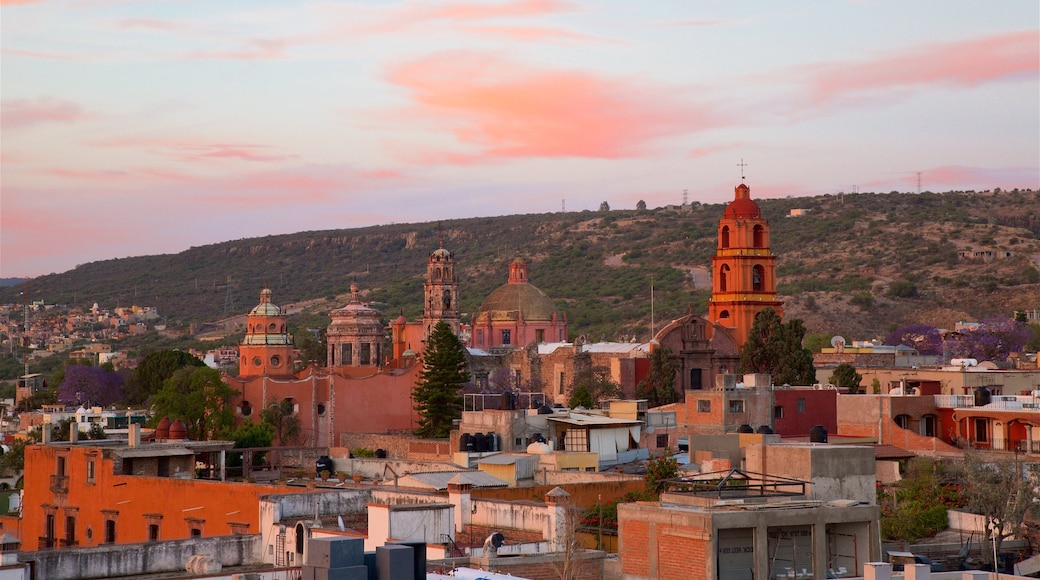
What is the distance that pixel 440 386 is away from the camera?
2490 inches

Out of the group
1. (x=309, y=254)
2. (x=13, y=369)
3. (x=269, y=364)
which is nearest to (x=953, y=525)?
(x=269, y=364)

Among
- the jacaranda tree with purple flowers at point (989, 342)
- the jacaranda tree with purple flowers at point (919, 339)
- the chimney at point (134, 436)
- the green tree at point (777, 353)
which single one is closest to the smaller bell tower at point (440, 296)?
the green tree at point (777, 353)

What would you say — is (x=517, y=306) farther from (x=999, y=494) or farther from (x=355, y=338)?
(x=999, y=494)

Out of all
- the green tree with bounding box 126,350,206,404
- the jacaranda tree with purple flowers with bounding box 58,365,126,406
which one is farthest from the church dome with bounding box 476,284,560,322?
the jacaranda tree with purple flowers with bounding box 58,365,126,406

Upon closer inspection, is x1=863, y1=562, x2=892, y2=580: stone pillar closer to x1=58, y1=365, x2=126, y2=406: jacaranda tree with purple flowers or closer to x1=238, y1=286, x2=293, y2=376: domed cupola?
x1=238, y1=286, x2=293, y2=376: domed cupola

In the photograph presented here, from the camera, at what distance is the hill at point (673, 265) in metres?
118

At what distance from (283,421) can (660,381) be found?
49.3ft

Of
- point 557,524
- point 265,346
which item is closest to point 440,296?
point 265,346

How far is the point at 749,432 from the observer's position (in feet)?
141

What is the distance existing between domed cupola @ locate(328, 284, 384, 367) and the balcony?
4596cm

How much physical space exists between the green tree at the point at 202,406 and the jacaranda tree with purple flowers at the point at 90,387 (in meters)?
31.1

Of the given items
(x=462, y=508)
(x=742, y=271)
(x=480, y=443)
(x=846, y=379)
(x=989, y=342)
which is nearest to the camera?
(x=462, y=508)

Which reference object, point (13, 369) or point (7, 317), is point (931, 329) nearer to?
point (13, 369)

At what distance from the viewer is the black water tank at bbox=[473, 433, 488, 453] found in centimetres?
4688
